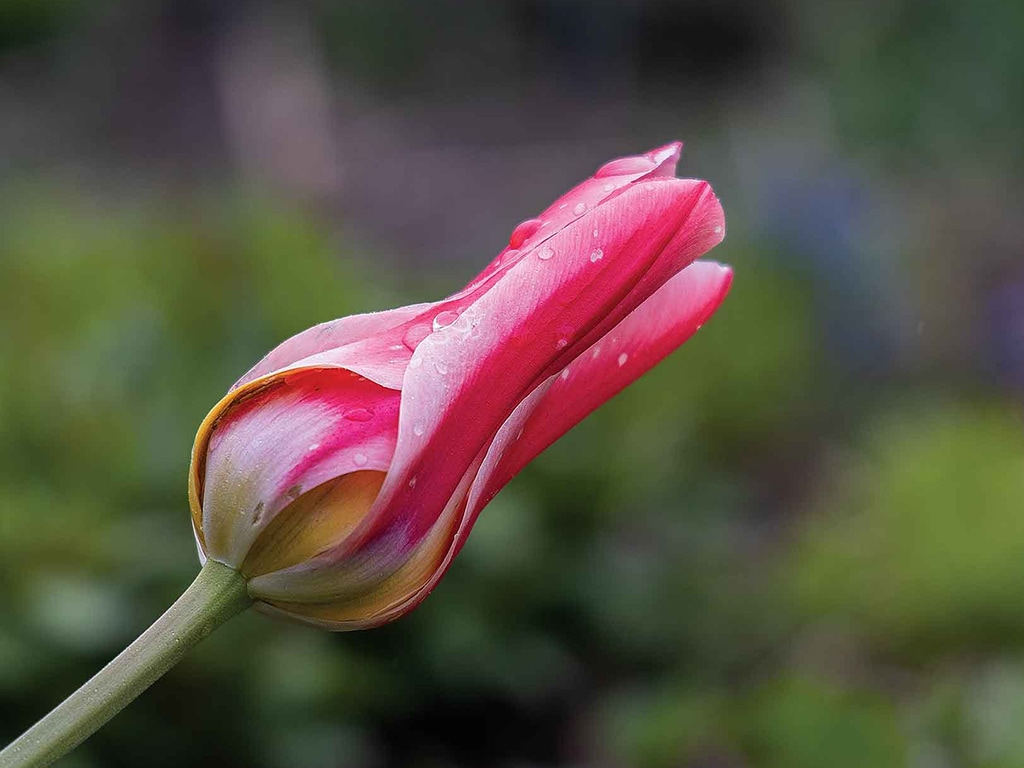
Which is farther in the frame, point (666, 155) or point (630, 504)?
point (630, 504)

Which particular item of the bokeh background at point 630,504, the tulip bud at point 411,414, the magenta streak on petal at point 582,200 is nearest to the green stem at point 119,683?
the tulip bud at point 411,414

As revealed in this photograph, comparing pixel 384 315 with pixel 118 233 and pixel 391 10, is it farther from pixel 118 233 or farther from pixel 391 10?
pixel 391 10

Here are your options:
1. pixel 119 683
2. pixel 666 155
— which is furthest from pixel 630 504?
pixel 119 683

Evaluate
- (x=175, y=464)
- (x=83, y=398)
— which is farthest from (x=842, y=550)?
(x=83, y=398)

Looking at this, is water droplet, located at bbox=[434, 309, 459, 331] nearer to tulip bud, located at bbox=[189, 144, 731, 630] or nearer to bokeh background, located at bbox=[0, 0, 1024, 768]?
tulip bud, located at bbox=[189, 144, 731, 630]

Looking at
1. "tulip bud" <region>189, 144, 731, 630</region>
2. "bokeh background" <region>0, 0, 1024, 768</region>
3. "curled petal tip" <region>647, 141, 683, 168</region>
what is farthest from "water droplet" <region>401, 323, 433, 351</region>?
"bokeh background" <region>0, 0, 1024, 768</region>

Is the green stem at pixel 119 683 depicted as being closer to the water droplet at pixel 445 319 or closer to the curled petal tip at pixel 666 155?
the water droplet at pixel 445 319

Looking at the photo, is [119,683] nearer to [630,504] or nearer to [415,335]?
[415,335]
